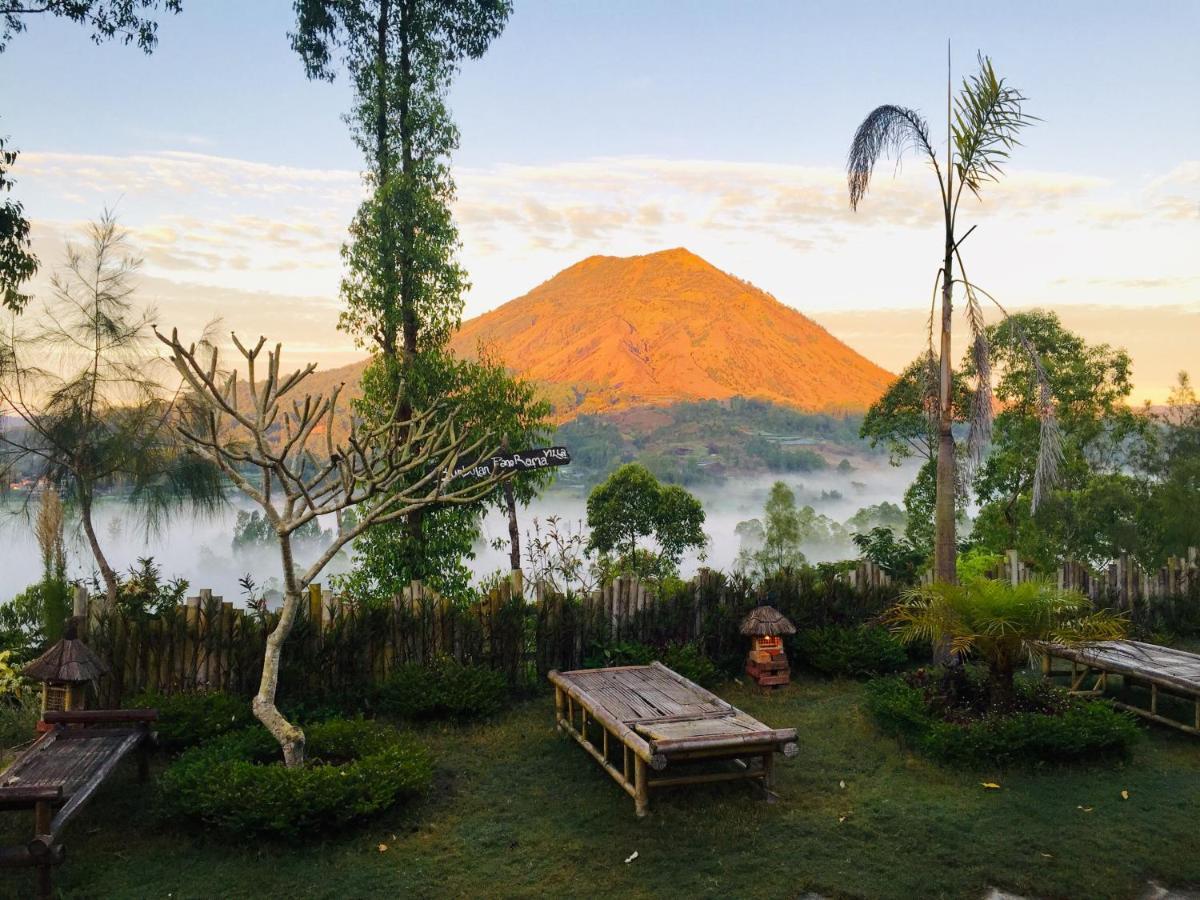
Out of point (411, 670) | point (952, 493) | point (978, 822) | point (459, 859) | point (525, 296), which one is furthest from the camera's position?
point (525, 296)

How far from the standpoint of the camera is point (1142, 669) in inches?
352

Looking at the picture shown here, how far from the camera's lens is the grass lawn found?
5957 mm

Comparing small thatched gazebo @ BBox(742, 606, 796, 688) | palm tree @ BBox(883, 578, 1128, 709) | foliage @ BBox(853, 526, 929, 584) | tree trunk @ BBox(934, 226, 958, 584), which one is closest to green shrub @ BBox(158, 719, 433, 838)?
small thatched gazebo @ BBox(742, 606, 796, 688)

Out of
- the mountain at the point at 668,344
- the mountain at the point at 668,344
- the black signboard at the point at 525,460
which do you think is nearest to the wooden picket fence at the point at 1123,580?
the black signboard at the point at 525,460

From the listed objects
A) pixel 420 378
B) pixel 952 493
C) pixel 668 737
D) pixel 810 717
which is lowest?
pixel 810 717

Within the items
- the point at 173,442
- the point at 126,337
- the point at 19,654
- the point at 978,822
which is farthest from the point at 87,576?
the point at 978,822

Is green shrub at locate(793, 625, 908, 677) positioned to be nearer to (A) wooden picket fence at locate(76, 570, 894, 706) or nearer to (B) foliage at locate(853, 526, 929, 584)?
(A) wooden picket fence at locate(76, 570, 894, 706)

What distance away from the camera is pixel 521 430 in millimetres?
13711

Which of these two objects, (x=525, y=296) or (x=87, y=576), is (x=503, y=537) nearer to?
(x=87, y=576)

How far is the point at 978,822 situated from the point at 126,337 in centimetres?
1268

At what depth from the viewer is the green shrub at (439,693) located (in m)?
9.09

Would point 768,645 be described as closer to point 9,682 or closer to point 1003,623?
point 1003,623

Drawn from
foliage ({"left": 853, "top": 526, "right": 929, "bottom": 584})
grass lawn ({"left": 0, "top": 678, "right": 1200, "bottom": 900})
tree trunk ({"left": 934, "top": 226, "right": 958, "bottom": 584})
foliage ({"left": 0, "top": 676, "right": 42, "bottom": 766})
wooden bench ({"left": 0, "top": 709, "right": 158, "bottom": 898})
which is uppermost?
tree trunk ({"left": 934, "top": 226, "right": 958, "bottom": 584})

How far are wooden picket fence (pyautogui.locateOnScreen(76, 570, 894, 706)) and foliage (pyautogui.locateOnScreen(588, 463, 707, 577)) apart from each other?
449 inches
